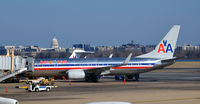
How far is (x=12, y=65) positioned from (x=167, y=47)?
30.6 meters

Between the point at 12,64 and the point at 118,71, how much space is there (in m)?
25.8

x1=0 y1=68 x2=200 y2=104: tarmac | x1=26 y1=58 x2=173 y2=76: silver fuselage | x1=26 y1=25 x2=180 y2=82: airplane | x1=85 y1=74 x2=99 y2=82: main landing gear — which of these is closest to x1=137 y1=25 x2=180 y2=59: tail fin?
x1=26 y1=25 x2=180 y2=82: airplane

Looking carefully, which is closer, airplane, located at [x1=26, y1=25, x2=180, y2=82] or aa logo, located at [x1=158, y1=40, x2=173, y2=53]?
airplane, located at [x1=26, y1=25, x2=180, y2=82]

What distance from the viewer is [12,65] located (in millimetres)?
34656

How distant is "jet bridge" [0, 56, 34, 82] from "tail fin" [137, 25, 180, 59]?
76.4 feet

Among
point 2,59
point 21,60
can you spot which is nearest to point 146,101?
point 2,59

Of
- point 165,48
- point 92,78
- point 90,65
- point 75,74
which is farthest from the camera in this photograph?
point 165,48

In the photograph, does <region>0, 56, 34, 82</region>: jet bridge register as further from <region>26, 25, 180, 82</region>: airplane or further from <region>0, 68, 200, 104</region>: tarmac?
<region>26, 25, 180, 82</region>: airplane

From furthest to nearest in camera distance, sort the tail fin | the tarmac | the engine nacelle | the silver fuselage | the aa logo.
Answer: the aa logo < the tail fin < the silver fuselage < the engine nacelle < the tarmac

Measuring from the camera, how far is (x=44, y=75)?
58812 mm

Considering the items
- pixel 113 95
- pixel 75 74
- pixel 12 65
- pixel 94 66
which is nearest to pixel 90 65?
pixel 94 66

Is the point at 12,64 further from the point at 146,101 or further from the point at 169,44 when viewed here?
the point at 169,44

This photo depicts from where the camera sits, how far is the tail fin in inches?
2367

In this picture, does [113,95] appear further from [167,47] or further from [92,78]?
[167,47]
